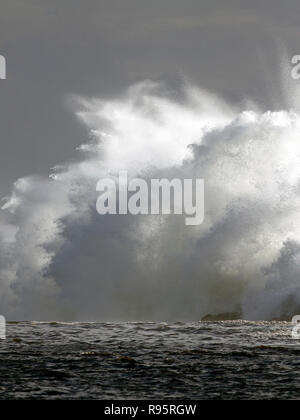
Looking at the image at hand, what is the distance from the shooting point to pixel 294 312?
48.3 m

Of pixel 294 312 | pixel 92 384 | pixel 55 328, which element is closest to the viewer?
pixel 92 384

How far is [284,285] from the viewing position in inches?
2042

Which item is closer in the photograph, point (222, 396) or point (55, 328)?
point (222, 396)

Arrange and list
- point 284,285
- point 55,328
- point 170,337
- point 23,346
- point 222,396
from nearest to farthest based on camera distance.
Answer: point 222,396
point 23,346
point 170,337
point 55,328
point 284,285

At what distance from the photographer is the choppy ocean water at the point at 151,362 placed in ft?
81.2

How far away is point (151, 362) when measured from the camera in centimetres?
3002

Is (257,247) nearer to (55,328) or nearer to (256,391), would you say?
(55,328)

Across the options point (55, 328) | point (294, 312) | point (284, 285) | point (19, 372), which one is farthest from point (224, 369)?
point (284, 285)

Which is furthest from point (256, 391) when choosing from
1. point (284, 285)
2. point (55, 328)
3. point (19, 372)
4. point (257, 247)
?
point (257, 247)

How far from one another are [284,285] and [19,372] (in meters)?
27.3

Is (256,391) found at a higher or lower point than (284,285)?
lower

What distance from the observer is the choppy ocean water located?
2475cm

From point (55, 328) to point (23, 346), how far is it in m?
7.34
